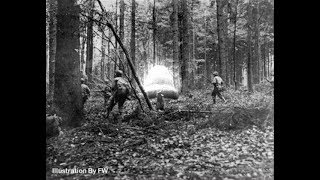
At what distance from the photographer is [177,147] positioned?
18.0 feet

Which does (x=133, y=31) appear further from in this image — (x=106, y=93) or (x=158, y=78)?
(x=158, y=78)

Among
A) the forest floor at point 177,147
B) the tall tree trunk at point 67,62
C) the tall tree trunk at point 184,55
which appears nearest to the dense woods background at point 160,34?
the tall tree trunk at point 184,55

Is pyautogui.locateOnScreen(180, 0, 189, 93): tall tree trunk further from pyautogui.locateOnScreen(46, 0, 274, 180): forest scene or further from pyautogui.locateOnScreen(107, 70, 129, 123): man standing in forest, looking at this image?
pyautogui.locateOnScreen(107, 70, 129, 123): man standing in forest

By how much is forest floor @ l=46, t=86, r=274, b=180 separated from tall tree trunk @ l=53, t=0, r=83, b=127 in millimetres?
550

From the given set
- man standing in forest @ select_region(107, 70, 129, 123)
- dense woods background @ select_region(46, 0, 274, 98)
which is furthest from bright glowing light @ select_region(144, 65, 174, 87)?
man standing in forest @ select_region(107, 70, 129, 123)

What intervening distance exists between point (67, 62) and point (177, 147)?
11.7 ft

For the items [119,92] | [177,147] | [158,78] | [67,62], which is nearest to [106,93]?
[119,92]

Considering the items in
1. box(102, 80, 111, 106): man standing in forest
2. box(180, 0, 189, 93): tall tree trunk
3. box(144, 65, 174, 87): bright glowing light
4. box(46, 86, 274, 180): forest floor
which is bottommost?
box(46, 86, 274, 180): forest floor

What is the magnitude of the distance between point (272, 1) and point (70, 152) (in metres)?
5.19

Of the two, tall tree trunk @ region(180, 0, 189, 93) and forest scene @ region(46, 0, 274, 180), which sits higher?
tall tree trunk @ region(180, 0, 189, 93)

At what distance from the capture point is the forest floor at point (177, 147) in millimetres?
4695

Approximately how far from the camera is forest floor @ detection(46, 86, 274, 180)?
15.4 ft
